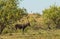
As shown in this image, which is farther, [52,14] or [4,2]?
[52,14]

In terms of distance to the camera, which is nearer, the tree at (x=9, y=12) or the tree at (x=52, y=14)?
the tree at (x=9, y=12)

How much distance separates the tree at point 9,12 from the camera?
25.4 meters

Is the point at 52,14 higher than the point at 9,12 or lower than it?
lower

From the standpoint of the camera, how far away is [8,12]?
84.0 feet

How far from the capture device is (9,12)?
2558 cm

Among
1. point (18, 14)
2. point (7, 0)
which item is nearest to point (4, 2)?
point (7, 0)

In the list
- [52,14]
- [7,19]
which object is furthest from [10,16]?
[52,14]

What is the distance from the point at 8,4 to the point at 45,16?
11825 mm

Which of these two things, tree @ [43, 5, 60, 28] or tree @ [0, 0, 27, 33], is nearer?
tree @ [0, 0, 27, 33]

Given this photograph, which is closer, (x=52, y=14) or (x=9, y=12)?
(x=9, y=12)

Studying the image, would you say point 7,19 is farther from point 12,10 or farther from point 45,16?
point 45,16

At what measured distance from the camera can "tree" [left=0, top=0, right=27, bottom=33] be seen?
83.4 ft

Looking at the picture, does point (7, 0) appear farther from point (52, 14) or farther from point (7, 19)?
point (52, 14)

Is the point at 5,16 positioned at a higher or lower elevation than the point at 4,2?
lower
